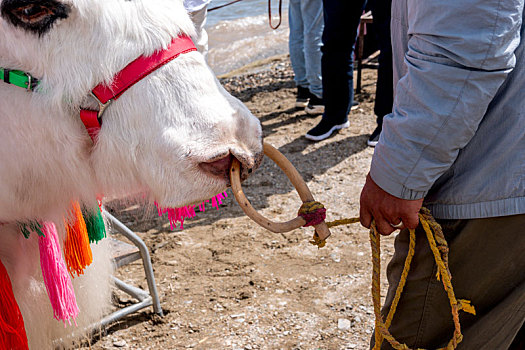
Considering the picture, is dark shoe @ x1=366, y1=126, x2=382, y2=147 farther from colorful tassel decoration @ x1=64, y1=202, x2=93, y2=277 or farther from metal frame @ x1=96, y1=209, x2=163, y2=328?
colorful tassel decoration @ x1=64, y1=202, x2=93, y2=277

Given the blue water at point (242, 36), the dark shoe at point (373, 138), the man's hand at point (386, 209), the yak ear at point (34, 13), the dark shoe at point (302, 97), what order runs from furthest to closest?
the blue water at point (242, 36) → the dark shoe at point (302, 97) → the dark shoe at point (373, 138) → the man's hand at point (386, 209) → the yak ear at point (34, 13)

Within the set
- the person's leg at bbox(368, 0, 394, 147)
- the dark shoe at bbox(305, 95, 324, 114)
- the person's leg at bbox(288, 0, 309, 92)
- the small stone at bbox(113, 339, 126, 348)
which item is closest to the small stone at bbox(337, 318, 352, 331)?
the small stone at bbox(113, 339, 126, 348)

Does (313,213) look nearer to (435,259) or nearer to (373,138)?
(435,259)

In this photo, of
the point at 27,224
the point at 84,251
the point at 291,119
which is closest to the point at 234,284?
the point at 84,251

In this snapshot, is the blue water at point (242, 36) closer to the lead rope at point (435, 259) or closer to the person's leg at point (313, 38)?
the person's leg at point (313, 38)

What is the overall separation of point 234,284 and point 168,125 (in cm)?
184

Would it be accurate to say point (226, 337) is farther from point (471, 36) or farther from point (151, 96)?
point (471, 36)

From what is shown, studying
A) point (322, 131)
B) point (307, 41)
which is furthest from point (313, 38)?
point (322, 131)

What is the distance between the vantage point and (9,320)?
1581 millimetres

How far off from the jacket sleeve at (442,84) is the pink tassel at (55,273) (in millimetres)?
993

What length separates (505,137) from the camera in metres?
1.37

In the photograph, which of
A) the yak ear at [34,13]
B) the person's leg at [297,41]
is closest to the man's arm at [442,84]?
the yak ear at [34,13]

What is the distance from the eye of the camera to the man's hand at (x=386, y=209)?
1.43 meters

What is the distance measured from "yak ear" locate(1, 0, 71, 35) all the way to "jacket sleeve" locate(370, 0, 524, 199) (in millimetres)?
841
